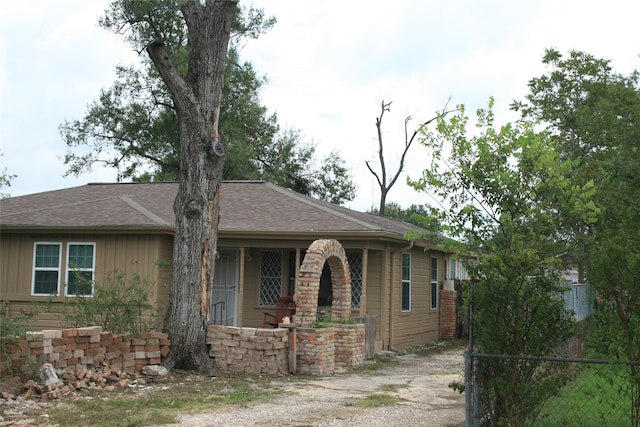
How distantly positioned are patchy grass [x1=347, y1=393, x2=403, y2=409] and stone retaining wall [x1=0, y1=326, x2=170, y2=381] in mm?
3657

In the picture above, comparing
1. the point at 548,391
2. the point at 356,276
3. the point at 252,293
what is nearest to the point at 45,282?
the point at 252,293

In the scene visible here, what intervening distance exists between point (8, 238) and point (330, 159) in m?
23.7

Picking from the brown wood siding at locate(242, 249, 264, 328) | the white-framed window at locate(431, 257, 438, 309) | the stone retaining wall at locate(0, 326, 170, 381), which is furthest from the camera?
the white-framed window at locate(431, 257, 438, 309)

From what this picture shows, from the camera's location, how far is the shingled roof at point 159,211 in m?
15.3

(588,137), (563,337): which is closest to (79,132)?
(588,137)

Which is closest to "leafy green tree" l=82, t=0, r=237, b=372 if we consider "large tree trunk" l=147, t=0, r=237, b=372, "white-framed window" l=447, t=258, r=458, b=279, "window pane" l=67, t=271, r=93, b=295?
"large tree trunk" l=147, t=0, r=237, b=372

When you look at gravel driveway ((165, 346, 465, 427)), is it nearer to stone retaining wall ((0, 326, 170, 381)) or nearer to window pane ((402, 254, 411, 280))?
stone retaining wall ((0, 326, 170, 381))

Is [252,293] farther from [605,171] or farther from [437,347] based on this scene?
[605,171]

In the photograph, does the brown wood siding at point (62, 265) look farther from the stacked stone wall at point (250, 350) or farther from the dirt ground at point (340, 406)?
the dirt ground at point (340, 406)

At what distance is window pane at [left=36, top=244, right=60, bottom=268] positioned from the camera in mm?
15648

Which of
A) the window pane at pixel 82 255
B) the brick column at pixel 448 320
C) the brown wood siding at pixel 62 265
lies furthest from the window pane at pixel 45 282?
the brick column at pixel 448 320

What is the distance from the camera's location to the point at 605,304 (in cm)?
637

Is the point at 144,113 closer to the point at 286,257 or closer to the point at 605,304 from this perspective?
the point at 286,257

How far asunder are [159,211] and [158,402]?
27.6 feet
